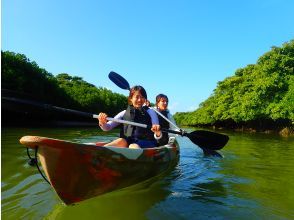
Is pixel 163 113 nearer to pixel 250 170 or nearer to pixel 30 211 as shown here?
pixel 250 170

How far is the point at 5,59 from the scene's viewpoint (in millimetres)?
31844

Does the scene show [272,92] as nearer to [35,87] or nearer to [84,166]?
[35,87]

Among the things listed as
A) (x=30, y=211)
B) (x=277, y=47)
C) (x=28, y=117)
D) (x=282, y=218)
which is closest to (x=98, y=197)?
(x=30, y=211)

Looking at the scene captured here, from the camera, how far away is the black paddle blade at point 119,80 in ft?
27.5

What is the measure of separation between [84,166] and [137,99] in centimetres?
218

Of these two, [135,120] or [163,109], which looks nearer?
[135,120]

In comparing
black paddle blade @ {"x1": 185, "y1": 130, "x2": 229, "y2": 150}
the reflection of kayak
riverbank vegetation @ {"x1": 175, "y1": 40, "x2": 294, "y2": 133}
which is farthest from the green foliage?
riverbank vegetation @ {"x1": 175, "y1": 40, "x2": 294, "y2": 133}

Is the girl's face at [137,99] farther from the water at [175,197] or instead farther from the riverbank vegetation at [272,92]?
the riverbank vegetation at [272,92]

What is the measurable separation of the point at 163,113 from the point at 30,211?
4948mm

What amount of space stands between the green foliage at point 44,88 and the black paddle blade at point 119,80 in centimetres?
983

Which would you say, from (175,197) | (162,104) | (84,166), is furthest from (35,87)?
(84,166)

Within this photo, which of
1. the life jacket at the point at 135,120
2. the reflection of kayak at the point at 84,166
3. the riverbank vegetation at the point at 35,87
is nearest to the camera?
the reflection of kayak at the point at 84,166

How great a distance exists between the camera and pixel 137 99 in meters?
6.11

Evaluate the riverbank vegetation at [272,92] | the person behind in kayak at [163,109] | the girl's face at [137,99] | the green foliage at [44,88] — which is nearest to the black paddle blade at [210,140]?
the person behind in kayak at [163,109]
